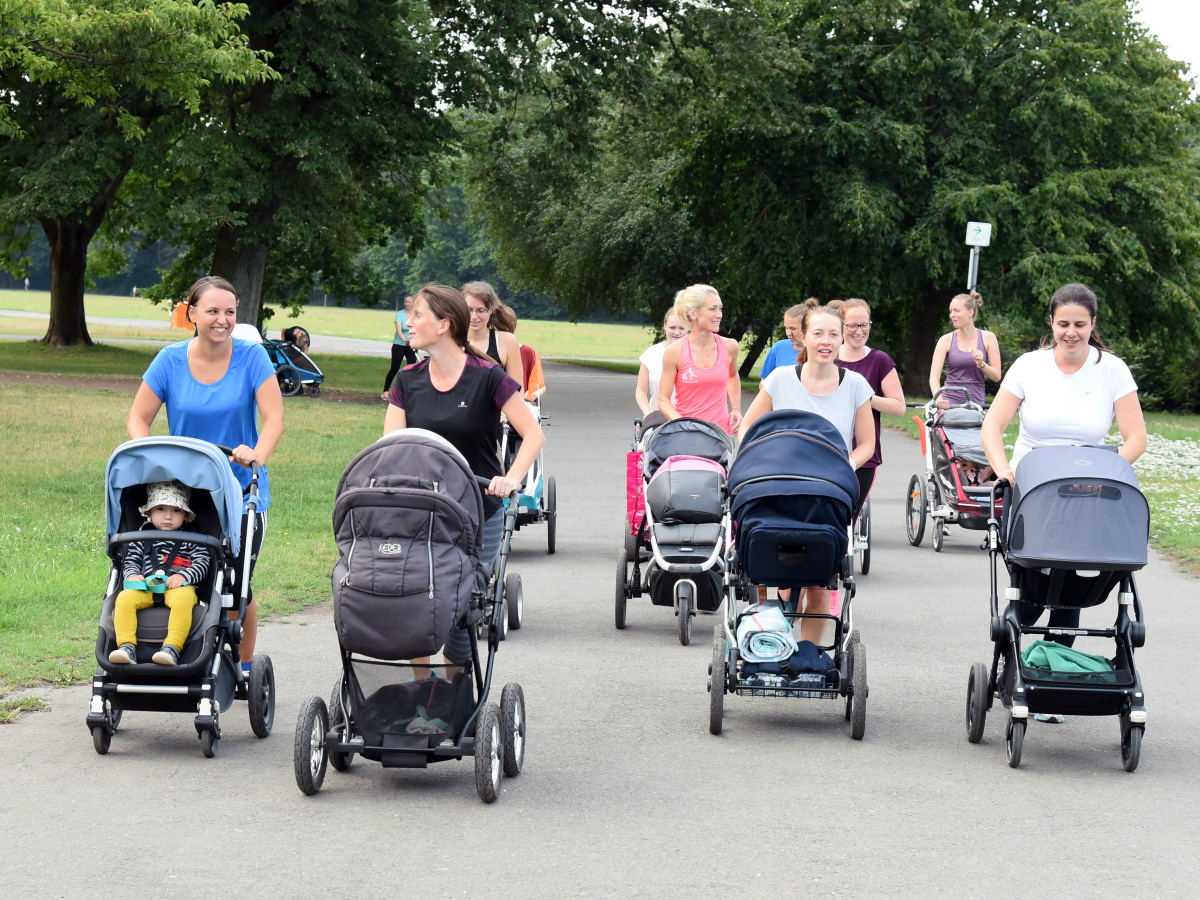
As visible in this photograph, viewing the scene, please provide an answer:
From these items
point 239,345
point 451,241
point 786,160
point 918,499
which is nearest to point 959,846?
point 239,345

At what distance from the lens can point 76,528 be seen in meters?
11.3

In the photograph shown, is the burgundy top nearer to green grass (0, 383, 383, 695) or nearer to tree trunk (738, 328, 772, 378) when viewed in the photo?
green grass (0, 383, 383, 695)

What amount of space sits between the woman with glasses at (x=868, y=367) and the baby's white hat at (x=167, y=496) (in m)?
3.79

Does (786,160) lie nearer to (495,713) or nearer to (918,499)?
(918,499)

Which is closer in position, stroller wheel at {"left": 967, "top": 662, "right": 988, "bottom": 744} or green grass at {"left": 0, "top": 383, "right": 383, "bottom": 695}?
stroller wheel at {"left": 967, "top": 662, "right": 988, "bottom": 744}

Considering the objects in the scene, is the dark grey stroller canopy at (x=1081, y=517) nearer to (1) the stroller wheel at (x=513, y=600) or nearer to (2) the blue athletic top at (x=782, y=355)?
(1) the stroller wheel at (x=513, y=600)

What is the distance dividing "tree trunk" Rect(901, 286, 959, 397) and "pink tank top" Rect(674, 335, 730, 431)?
76.4ft

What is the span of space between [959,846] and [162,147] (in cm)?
2423

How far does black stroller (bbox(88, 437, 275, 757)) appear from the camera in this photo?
5.84m

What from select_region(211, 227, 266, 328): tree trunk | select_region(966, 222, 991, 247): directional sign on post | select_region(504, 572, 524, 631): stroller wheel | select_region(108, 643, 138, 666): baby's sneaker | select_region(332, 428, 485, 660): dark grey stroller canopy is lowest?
select_region(504, 572, 524, 631): stroller wheel

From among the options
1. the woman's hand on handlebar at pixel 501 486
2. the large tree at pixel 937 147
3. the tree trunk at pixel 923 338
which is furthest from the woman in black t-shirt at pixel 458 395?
the tree trunk at pixel 923 338

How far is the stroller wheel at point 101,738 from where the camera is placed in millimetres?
5886

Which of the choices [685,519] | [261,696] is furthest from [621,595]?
[261,696]

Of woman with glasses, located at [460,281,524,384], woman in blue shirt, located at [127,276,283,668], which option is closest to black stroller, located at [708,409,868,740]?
woman in blue shirt, located at [127,276,283,668]
